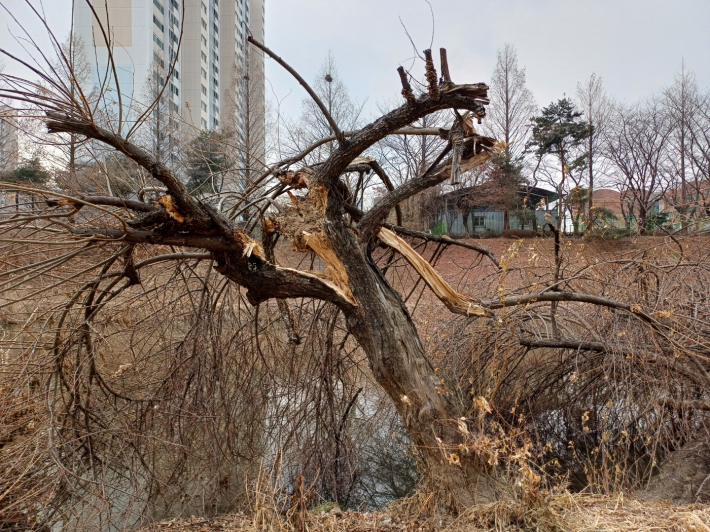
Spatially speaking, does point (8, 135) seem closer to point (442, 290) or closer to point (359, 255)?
point (359, 255)

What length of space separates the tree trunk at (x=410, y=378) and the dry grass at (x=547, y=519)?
0.30 m

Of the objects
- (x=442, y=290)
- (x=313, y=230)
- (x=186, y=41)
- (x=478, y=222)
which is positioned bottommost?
(x=442, y=290)

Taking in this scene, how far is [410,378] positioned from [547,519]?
Answer: 1.39 m

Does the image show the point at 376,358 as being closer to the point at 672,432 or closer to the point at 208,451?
the point at 208,451

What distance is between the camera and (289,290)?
171 inches

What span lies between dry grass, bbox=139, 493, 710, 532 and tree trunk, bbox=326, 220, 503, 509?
0.30m

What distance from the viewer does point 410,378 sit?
430 centimetres

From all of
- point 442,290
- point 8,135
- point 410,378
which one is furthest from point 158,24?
point 410,378

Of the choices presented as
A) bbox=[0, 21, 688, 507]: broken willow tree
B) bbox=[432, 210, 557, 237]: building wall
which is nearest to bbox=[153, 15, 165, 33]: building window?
bbox=[432, 210, 557, 237]: building wall

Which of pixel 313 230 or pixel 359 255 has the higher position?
pixel 313 230

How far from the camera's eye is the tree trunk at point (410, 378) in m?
4.16

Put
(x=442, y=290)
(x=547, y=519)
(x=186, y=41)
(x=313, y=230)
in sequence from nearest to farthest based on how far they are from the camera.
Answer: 1. (x=547, y=519)
2. (x=313, y=230)
3. (x=442, y=290)
4. (x=186, y=41)

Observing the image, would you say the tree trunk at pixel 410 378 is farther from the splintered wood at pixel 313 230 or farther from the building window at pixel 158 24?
the building window at pixel 158 24

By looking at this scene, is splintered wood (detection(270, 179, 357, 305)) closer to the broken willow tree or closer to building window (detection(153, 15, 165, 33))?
the broken willow tree
